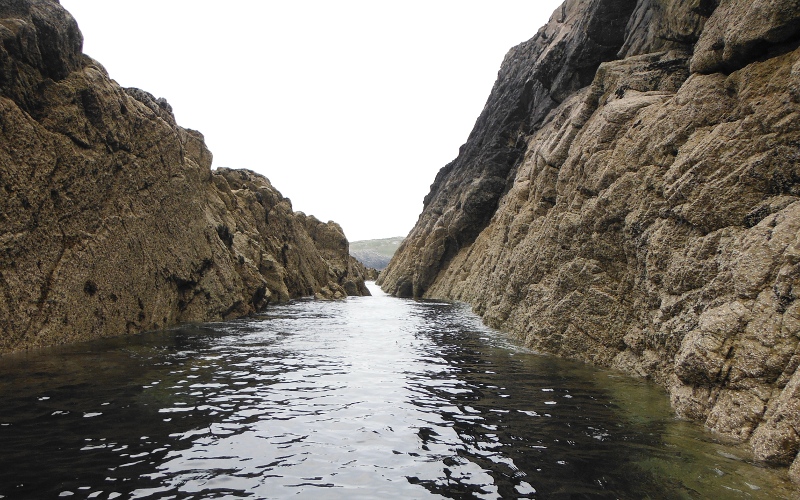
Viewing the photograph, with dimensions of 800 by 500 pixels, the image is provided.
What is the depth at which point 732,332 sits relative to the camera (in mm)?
10305

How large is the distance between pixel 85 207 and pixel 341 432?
16.4m

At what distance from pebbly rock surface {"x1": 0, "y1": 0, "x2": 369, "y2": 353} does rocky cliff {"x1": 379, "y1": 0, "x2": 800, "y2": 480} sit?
59.6 ft

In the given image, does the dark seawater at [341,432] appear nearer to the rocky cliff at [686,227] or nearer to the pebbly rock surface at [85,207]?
the rocky cliff at [686,227]

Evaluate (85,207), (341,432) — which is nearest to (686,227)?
(341,432)

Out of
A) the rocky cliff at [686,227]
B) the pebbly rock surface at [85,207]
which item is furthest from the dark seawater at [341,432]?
the pebbly rock surface at [85,207]

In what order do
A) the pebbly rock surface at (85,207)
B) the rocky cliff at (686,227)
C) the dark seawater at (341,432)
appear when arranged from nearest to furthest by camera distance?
the dark seawater at (341,432)
the rocky cliff at (686,227)
the pebbly rock surface at (85,207)

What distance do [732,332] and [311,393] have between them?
33.3 ft

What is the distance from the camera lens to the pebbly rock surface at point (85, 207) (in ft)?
55.9

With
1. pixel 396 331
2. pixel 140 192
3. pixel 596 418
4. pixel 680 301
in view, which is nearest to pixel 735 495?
→ pixel 596 418

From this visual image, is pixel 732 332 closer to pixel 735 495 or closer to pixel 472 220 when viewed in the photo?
pixel 735 495

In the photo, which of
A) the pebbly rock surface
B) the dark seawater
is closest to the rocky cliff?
the dark seawater

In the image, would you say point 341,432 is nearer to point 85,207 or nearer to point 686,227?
point 686,227

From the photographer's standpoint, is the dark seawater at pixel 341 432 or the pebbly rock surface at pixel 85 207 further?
the pebbly rock surface at pixel 85 207

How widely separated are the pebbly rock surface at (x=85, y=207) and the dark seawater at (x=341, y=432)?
2893 mm
